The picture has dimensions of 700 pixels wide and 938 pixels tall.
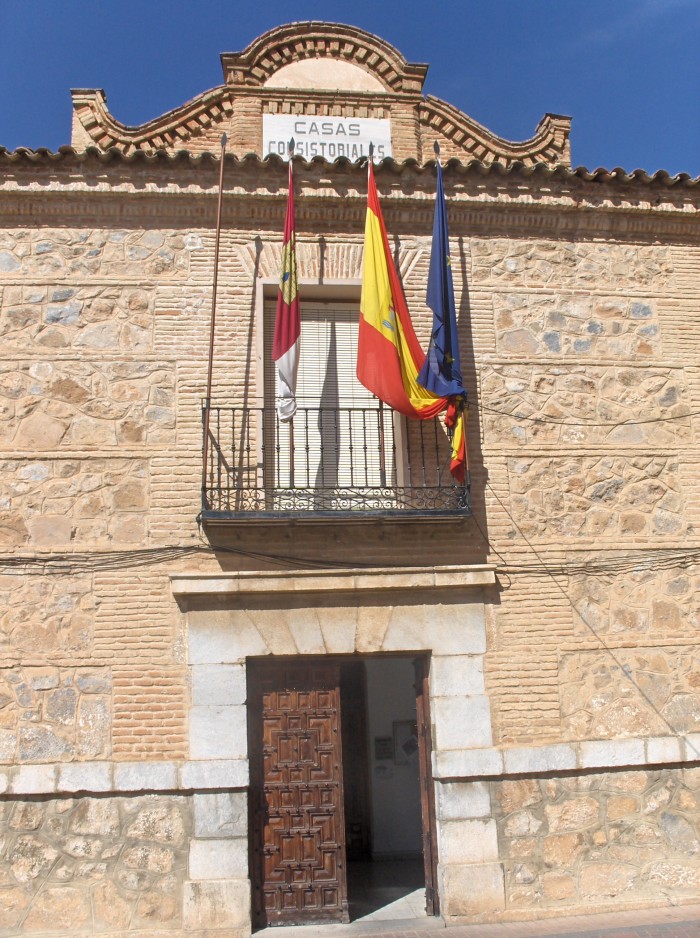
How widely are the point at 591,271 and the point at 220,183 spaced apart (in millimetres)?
3085

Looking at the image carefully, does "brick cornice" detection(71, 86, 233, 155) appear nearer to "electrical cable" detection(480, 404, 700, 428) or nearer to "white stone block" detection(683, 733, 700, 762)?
Answer: "electrical cable" detection(480, 404, 700, 428)

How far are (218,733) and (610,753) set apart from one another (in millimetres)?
2758

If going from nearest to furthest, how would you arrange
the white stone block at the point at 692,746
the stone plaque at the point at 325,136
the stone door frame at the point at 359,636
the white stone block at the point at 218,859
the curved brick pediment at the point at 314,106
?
1. the white stone block at the point at 218,859
2. the stone door frame at the point at 359,636
3. the white stone block at the point at 692,746
4. the stone plaque at the point at 325,136
5. the curved brick pediment at the point at 314,106

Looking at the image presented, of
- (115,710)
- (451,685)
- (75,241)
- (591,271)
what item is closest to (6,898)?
(115,710)

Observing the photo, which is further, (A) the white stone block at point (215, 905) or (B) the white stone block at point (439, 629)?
(B) the white stone block at point (439, 629)

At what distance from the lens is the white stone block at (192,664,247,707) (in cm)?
614

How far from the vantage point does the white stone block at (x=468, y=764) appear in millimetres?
6242

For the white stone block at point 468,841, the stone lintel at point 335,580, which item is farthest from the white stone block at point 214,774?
the white stone block at point 468,841

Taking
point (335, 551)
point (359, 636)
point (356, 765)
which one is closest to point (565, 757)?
point (359, 636)

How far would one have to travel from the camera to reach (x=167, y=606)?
6.28 m

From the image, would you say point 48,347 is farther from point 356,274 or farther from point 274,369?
point 356,274

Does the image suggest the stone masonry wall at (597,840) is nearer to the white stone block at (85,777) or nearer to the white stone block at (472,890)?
the white stone block at (472,890)

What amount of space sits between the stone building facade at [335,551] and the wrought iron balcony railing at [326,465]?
3.9 inches

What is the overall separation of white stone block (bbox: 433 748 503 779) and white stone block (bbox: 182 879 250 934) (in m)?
1.53
